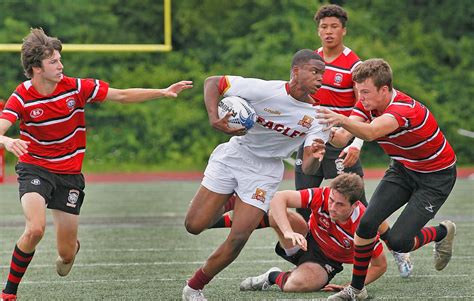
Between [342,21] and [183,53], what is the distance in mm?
Result: 15996

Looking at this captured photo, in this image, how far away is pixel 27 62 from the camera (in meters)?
6.41

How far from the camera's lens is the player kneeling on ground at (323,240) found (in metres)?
6.39

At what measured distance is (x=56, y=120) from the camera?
643cm

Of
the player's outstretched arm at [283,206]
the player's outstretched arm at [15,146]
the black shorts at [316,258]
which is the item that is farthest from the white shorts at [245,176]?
the player's outstretched arm at [15,146]

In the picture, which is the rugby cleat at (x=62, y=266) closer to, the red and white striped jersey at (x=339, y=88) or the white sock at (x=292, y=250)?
the white sock at (x=292, y=250)

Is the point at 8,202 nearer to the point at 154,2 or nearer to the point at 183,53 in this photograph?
the point at 154,2

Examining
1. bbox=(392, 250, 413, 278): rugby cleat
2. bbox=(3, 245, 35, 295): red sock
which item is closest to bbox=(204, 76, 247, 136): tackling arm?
bbox=(3, 245, 35, 295): red sock

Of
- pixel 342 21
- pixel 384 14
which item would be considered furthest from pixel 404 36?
pixel 342 21

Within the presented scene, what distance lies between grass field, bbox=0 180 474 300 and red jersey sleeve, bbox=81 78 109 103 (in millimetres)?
1264

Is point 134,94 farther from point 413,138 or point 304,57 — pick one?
point 413,138

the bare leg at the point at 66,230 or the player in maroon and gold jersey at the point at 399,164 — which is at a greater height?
the player in maroon and gold jersey at the point at 399,164

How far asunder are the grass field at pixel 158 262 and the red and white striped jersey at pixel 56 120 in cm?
87

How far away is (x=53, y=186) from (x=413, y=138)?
2269 millimetres

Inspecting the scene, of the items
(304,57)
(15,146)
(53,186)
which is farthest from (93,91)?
(304,57)
